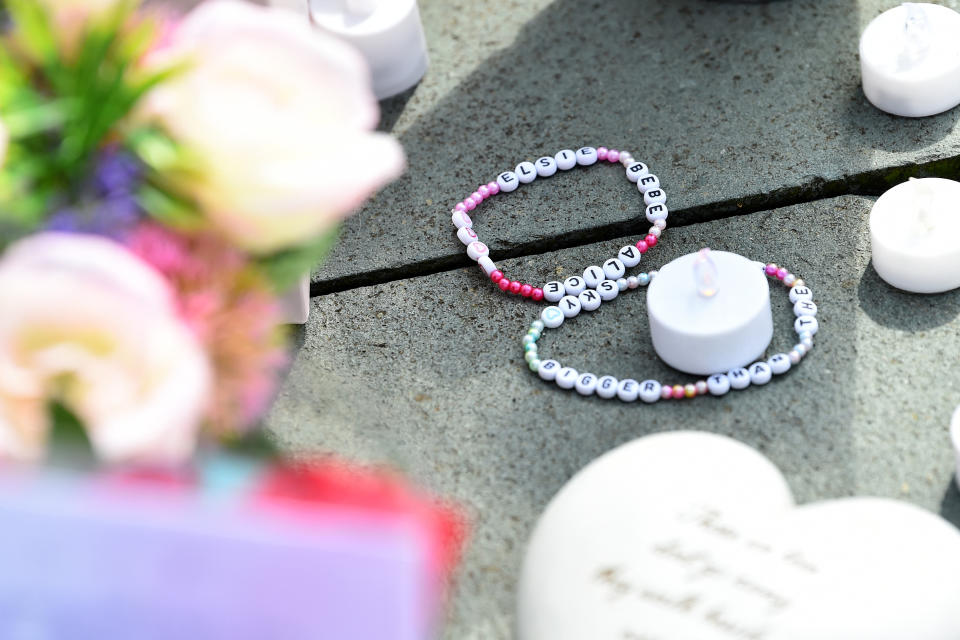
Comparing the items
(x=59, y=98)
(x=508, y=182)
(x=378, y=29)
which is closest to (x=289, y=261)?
(x=59, y=98)

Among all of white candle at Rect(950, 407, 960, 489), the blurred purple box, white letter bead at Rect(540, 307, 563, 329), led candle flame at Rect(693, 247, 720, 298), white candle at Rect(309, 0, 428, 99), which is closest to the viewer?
the blurred purple box

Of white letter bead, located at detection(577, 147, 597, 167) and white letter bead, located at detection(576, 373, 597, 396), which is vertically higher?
white letter bead, located at detection(577, 147, 597, 167)

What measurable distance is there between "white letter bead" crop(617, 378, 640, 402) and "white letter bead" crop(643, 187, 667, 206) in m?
0.30

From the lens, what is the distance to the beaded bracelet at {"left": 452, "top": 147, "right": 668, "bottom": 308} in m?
1.36

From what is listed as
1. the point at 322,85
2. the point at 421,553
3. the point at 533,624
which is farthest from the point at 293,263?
the point at 533,624

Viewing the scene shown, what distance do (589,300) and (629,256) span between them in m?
0.08

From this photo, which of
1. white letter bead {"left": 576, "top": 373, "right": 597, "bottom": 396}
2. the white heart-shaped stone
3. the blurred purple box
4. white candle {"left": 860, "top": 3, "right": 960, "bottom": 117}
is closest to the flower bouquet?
the blurred purple box

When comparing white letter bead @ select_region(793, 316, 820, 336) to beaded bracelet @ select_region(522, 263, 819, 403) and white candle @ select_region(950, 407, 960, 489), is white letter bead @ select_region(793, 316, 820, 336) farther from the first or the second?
white candle @ select_region(950, 407, 960, 489)

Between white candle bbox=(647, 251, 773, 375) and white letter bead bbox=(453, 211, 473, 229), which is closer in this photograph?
white candle bbox=(647, 251, 773, 375)

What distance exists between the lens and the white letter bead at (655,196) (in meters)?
1.43

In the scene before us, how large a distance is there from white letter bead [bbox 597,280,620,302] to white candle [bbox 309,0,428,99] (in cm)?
50

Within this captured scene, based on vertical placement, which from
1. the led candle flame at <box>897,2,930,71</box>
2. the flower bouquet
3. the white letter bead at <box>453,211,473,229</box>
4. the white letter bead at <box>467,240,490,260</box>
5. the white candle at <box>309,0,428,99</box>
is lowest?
the white letter bead at <box>467,240,490,260</box>

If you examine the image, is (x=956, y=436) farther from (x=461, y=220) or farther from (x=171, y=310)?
(x=171, y=310)

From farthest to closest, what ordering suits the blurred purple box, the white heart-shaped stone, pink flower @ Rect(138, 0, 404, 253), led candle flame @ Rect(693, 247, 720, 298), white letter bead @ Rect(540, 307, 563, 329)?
white letter bead @ Rect(540, 307, 563, 329) → led candle flame @ Rect(693, 247, 720, 298) → the white heart-shaped stone → pink flower @ Rect(138, 0, 404, 253) → the blurred purple box
